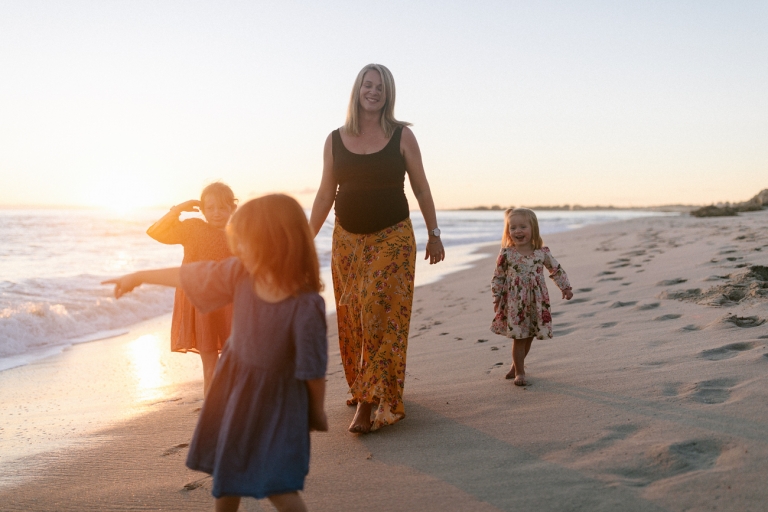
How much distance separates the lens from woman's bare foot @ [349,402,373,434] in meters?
3.40

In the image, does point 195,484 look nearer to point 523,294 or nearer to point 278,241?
point 278,241

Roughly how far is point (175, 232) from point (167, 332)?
13.2 feet

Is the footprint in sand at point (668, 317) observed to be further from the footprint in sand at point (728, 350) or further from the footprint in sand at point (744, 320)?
the footprint in sand at point (728, 350)

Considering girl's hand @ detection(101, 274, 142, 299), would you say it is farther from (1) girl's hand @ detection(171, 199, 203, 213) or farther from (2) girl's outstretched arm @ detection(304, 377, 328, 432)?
(1) girl's hand @ detection(171, 199, 203, 213)

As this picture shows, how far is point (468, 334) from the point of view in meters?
5.79

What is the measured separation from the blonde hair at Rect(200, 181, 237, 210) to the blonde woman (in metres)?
0.56

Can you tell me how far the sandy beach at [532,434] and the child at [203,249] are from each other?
46cm

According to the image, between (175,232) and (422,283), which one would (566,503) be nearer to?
(175,232)

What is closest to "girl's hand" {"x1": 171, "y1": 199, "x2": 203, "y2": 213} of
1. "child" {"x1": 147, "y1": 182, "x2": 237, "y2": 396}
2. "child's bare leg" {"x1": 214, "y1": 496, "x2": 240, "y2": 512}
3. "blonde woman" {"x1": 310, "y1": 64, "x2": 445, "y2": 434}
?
"child" {"x1": 147, "y1": 182, "x2": 237, "y2": 396}

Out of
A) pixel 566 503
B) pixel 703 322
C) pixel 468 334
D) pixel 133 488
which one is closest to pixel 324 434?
pixel 133 488

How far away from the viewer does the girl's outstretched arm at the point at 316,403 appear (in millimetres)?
2070

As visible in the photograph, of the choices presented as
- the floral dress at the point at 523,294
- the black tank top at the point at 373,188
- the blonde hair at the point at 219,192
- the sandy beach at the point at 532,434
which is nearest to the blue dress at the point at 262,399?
the sandy beach at the point at 532,434

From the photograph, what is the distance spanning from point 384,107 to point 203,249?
1427mm

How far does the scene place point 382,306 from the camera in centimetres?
361
